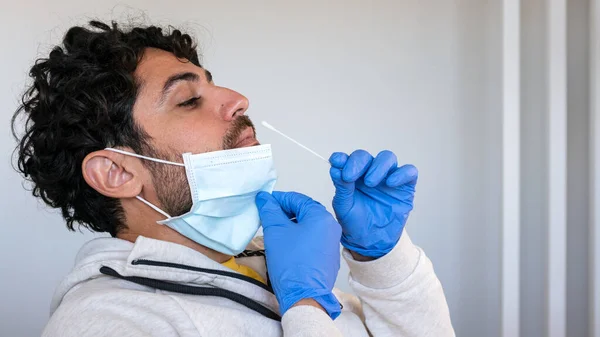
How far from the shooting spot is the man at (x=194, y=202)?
114 centimetres

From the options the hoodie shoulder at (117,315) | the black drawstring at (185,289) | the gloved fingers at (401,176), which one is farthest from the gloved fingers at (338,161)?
the hoodie shoulder at (117,315)

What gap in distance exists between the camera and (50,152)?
130 cm

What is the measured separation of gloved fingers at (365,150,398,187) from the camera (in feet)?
4.06

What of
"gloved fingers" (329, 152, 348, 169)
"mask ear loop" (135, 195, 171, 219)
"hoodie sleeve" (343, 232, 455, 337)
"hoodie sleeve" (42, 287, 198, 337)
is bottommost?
"hoodie sleeve" (343, 232, 455, 337)

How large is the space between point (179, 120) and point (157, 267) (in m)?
0.33

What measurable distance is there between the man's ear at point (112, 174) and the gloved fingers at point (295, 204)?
0.30m

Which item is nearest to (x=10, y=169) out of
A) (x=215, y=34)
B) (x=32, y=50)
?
(x=32, y=50)

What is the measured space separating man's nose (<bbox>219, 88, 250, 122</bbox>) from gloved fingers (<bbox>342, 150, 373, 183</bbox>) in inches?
10.7

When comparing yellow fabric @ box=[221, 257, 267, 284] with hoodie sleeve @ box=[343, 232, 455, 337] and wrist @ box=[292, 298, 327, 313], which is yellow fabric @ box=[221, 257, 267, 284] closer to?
hoodie sleeve @ box=[343, 232, 455, 337]

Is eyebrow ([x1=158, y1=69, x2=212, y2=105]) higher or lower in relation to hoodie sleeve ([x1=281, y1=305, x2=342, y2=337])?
higher

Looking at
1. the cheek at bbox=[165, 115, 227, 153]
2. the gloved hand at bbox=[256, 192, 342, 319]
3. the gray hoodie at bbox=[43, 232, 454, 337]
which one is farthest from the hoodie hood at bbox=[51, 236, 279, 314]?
the cheek at bbox=[165, 115, 227, 153]

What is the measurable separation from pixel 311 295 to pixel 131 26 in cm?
85

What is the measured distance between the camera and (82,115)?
1.26 meters

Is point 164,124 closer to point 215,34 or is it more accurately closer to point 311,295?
point 311,295
